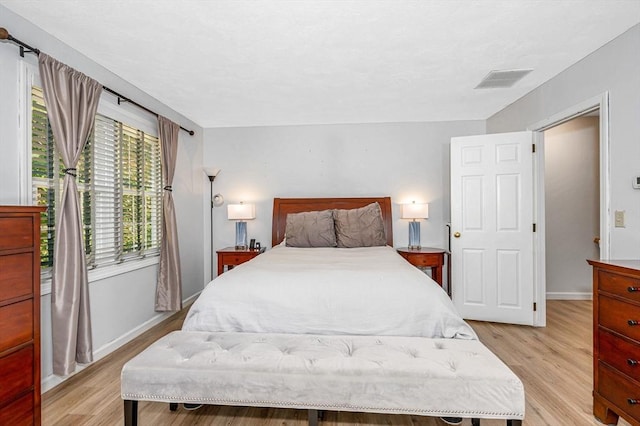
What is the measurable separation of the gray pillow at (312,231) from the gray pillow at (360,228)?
0.10 meters

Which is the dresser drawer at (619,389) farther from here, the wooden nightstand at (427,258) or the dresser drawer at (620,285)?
the wooden nightstand at (427,258)

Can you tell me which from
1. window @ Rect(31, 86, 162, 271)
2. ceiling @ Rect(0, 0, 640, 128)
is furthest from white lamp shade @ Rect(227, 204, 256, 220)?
ceiling @ Rect(0, 0, 640, 128)

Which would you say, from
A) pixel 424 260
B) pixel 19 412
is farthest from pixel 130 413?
pixel 424 260

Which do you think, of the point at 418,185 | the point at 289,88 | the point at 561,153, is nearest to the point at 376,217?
the point at 418,185

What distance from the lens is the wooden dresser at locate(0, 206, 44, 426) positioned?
149 cm

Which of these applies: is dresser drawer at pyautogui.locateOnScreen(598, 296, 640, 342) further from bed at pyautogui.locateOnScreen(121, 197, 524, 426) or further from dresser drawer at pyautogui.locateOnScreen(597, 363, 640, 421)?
bed at pyautogui.locateOnScreen(121, 197, 524, 426)

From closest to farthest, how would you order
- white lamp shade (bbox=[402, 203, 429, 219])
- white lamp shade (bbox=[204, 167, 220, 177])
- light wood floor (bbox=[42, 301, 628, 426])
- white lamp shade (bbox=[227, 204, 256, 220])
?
light wood floor (bbox=[42, 301, 628, 426]) → white lamp shade (bbox=[402, 203, 429, 219]) → white lamp shade (bbox=[227, 204, 256, 220]) → white lamp shade (bbox=[204, 167, 220, 177])

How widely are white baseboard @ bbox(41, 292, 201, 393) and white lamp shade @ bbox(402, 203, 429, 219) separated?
3079mm

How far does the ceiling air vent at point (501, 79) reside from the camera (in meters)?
2.96

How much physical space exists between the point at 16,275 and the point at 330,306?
1.64 m

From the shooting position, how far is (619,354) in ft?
5.66

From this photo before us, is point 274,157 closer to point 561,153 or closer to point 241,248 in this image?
point 241,248

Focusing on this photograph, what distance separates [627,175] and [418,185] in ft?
7.82

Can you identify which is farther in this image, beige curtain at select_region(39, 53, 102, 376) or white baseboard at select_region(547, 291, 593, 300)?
white baseboard at select_region(547, 291, 593, 300)
